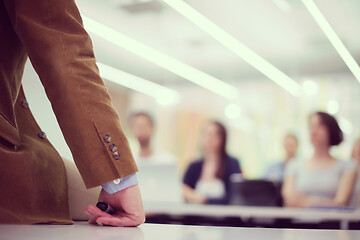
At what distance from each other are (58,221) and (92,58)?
40 centimetres

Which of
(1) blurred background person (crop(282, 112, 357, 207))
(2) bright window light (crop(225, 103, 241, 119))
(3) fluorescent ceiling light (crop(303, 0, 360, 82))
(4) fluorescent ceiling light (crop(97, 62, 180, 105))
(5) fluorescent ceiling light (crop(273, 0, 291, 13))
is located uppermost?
(5) fluorescent ceiling light (crop(273, 0, 291, 13))

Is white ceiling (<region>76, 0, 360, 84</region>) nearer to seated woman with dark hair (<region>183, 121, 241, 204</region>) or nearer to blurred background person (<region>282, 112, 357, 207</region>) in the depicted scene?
seated woman with dark hair (<region>183, 121, 241, 204</region>)

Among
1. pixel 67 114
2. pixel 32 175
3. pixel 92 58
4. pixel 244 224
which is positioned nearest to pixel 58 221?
pixel 32 175

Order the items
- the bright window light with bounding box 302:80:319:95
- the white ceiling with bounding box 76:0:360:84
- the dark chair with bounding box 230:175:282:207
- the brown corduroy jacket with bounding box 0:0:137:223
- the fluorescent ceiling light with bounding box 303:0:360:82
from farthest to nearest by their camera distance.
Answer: the bright window light with bounding box 302:80:319:95 → the white ceiling with bounding box 76:0:360:84 → the fluorescent ceiling light with bounding box 303:0:360:82 → the dark chair with bounding box 230:175:282:207 → the brown corduroy jacket with bounding box 0:0:137:223

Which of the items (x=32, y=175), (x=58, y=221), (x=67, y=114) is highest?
(x=67, y=114)

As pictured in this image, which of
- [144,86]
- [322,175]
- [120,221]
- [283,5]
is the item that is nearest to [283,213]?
[322,175]

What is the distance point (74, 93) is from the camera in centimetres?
90

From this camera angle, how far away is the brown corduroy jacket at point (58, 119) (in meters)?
0.89

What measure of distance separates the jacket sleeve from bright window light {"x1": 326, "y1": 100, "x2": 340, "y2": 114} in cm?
850

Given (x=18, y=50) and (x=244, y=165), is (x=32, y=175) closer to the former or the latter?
(x=18, y=50)

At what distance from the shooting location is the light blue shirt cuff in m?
0.91

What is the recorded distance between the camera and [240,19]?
6.21 metres

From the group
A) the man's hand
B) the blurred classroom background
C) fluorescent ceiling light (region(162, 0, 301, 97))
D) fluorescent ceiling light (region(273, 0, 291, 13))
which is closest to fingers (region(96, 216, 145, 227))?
the man's hand

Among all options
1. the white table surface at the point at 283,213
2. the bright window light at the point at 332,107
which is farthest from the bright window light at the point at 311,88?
the white table surface at the point at 283,213
